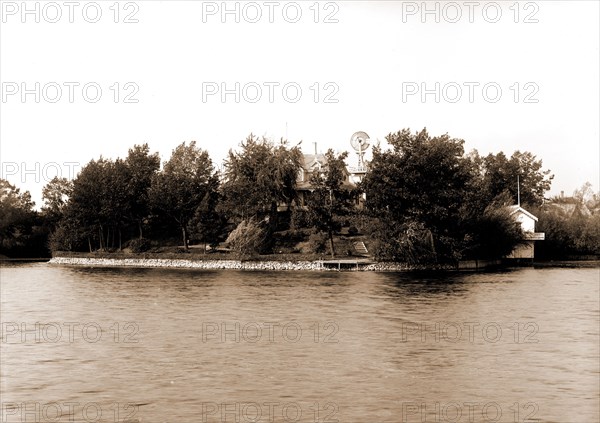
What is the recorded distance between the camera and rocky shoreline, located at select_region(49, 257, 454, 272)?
72375mm

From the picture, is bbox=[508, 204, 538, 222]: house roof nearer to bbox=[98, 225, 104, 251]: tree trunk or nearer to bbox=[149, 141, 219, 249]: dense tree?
bbox=[149, 141, 219, 249]: dense tree

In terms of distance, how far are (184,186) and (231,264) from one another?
16.0 metres

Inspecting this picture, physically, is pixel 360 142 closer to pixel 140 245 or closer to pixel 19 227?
pixel 140 245

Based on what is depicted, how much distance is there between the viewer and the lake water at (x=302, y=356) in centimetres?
1881

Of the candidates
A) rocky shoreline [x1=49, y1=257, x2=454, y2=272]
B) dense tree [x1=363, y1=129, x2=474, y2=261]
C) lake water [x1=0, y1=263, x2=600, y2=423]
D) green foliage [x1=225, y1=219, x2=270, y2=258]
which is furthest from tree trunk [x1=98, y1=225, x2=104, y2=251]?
lake water [x1=0, y1=263, x2=600, y2=423]

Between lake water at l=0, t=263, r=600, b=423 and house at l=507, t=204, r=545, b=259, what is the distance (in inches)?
1624

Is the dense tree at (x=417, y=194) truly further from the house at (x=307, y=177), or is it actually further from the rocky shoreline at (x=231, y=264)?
the house at (x=307, y=177)

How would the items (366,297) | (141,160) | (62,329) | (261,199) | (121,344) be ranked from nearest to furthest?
(121,344), (62,329), (366,297), (261,199), (141,160)

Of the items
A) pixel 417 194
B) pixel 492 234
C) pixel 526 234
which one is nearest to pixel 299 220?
pixel 417 194

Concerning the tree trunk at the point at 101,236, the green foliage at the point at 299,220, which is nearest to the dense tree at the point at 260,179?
the green foliage at the point at 299,220

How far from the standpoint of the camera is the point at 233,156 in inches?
3538

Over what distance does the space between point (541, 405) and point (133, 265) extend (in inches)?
2889

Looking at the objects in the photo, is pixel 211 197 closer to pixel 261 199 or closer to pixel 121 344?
pixel 261 199

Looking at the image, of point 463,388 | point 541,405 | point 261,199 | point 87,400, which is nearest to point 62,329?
point 87,400
